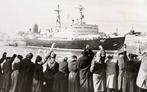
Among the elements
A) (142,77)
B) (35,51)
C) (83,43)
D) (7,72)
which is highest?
(83,43)

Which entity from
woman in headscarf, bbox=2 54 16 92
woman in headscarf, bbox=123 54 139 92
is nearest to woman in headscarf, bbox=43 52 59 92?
woman in headscarf, bbox=2 54 16 92

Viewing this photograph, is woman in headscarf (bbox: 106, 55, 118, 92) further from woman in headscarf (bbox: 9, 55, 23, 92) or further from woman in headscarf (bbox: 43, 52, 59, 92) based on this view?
woman in headscarf (bbox: 9, 55, 23, 92)

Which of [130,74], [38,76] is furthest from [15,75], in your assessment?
[130,74]

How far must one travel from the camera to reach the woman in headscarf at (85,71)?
3326 mm

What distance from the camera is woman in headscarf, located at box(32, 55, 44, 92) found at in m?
3.21

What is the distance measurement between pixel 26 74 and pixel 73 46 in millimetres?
1021

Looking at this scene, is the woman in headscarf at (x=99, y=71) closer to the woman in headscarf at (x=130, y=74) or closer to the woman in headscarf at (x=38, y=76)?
the woman in headscarf at (x=130, y=74)

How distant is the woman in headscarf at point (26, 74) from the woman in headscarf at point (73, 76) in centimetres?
59

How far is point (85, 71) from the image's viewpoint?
11.1ft

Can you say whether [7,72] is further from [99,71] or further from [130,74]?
[130,74]

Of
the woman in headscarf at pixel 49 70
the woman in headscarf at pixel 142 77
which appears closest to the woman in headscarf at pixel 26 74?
the woman in headscarf at pixel 49 70

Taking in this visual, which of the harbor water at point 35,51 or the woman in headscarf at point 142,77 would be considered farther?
the harbor water at point 35,51

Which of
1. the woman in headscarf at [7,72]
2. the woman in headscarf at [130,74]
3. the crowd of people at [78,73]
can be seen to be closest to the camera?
the crowd of people at [78,73]

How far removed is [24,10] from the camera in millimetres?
3723
